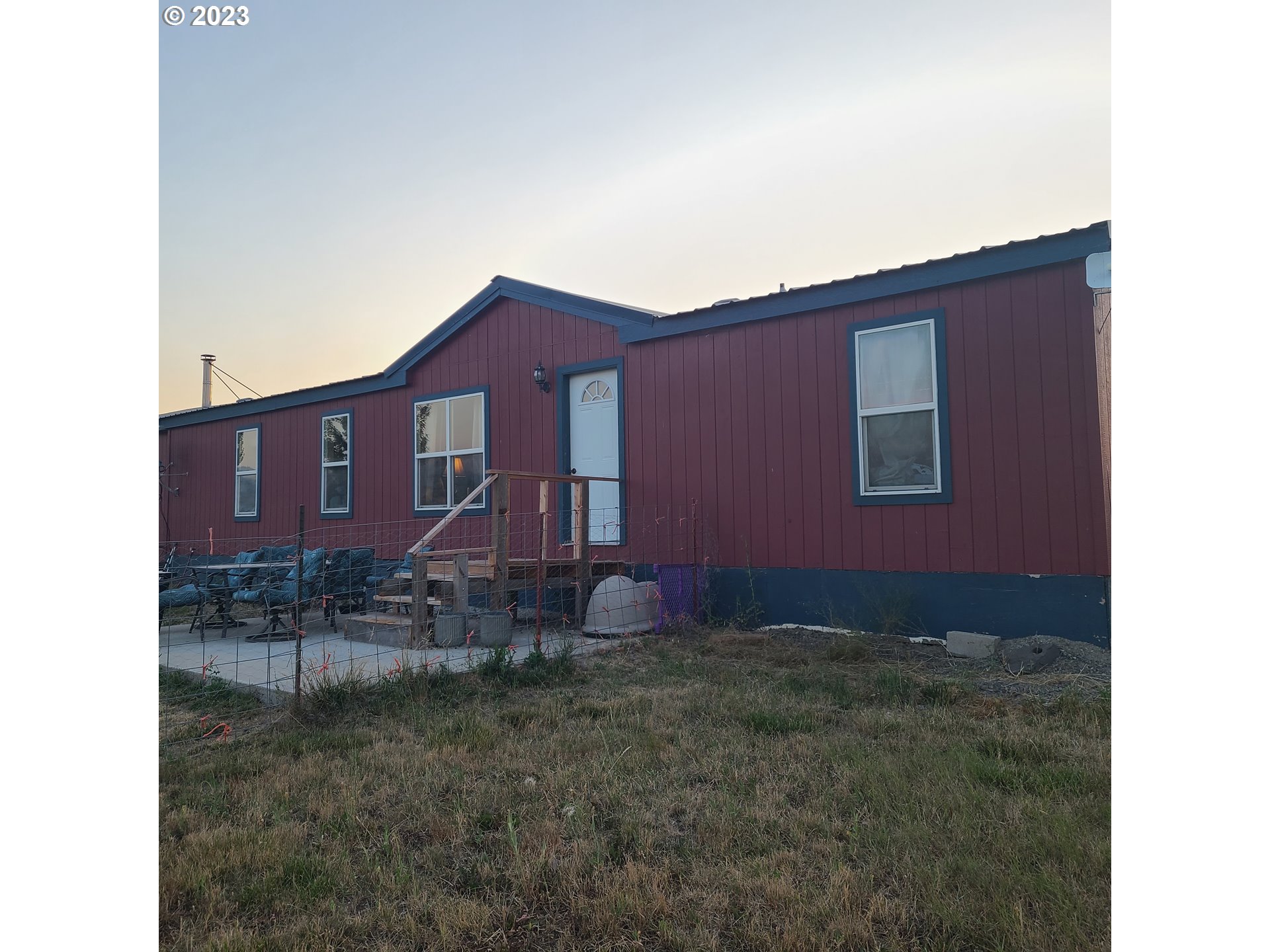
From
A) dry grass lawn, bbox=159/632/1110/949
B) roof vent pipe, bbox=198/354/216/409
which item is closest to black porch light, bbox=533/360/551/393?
dry grass lawn, bbox=159/632/1110/949

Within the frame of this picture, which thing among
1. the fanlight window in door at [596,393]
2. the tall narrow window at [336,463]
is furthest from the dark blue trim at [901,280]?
the tall narrow window at [336,463]

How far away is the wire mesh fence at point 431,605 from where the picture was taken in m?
4.91

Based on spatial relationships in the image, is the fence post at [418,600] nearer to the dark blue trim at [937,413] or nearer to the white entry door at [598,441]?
the white entry door at [598,441]

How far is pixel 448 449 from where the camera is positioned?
9.75m

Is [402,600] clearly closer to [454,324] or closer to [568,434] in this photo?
[568,434]

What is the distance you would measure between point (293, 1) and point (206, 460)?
12147mm

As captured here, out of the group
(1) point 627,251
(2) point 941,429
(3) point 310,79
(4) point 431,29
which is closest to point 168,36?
(3) point 310,79

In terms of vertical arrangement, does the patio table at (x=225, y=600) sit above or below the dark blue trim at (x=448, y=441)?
below

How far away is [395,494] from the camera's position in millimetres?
10250

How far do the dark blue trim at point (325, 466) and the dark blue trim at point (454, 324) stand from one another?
0.24 m

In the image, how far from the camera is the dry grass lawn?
76.6 inches

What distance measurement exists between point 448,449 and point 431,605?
11.3 ft

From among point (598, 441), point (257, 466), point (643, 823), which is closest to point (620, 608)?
point (598, 441)

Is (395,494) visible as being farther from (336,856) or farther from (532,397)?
(336,856)
